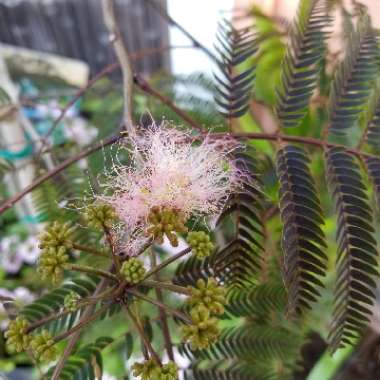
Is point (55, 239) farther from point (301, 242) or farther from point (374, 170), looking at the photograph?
point (374, 170)

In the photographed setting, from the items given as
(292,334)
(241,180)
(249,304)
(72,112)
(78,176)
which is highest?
(241,180)

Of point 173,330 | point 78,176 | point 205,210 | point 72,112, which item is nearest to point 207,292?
point 205,210

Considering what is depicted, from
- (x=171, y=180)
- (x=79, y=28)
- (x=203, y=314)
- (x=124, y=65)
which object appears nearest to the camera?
(x=203, y=314)

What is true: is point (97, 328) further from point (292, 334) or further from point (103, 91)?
point (103, 91)

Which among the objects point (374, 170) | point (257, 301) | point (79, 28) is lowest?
point (79, 28)

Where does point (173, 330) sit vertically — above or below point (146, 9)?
below

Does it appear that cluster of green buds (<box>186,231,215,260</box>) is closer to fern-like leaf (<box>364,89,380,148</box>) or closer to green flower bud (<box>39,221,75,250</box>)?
green flower bud (<box>39,221,75,250</box>)

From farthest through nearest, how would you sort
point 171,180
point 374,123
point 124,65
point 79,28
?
point 79,28 → point 124,65 → point 374,123 → point 171,180

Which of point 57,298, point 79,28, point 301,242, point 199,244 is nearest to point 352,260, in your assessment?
point 301,242
